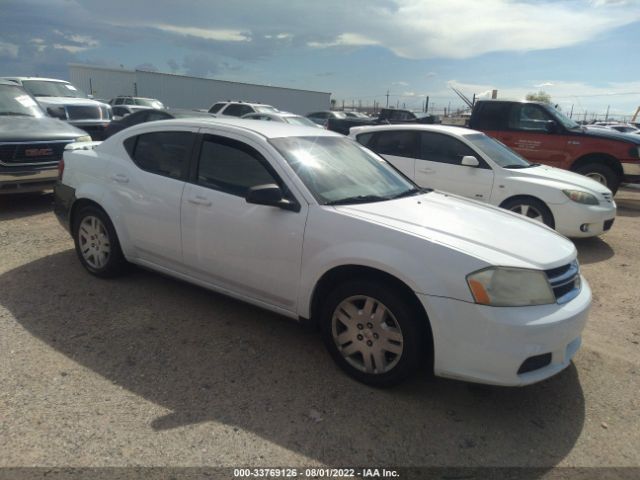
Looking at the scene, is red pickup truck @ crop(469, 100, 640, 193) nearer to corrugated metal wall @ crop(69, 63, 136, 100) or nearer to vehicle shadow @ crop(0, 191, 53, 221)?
vehicle shadow @ crop(0, 191, 53, 221)

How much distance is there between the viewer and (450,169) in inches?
274

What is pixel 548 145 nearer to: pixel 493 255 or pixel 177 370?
pixel 493 255

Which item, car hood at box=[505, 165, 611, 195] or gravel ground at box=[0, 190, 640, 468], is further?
car hood at box=[505, 165, 611, 195]

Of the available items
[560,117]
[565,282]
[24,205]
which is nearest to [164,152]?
[565,282]

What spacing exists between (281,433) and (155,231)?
209 cm

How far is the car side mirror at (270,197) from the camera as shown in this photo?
3.12m

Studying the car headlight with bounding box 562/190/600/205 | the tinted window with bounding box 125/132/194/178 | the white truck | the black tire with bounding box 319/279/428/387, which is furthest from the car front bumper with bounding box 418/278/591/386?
the white truck

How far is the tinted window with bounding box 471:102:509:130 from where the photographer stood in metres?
10.0

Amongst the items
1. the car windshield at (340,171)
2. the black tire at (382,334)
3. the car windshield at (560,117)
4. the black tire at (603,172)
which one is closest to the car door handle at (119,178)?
the car windshield at (340,171)

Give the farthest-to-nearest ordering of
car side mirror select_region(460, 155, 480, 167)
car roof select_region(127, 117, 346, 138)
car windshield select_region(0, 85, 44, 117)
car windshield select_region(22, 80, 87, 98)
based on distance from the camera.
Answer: car windshield select_region(22, 80, 87, 98), car windshield select_region(0, 85, 44, 117), car side mirror select_region(460, 155, 480, 167), car roof select_region(127, 117, 346, 138)

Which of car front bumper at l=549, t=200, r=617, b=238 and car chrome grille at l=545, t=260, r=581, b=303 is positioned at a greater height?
car chrome grille at l=545, t=260, r=581, b=303

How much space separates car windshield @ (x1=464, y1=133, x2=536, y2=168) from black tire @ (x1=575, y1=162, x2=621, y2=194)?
3.28 m

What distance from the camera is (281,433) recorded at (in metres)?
2.60

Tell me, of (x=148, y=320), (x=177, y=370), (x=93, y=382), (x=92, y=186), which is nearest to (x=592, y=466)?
(x=177, y=370)
